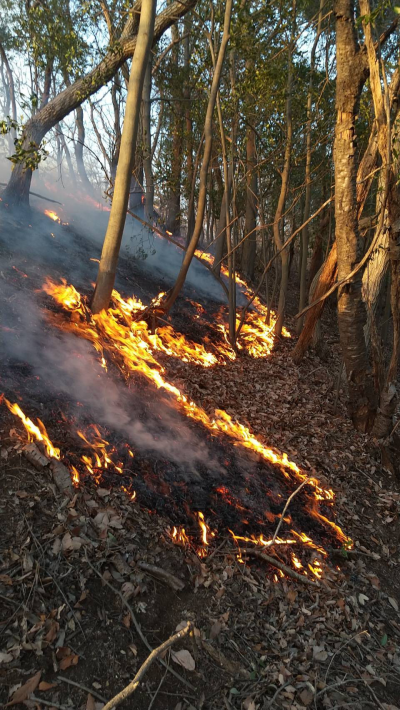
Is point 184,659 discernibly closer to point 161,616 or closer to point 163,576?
point 161,616

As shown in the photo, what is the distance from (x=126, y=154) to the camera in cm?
655

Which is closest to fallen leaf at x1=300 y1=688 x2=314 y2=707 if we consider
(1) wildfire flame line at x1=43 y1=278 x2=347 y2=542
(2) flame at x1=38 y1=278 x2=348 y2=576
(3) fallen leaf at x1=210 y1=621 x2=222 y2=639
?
(3) fallen leaf at x1=210 y1=621 x2=222 y2=639

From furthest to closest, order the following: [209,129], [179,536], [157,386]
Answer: [209,129] → [157,386] → [179,536]

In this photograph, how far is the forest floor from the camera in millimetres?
2688

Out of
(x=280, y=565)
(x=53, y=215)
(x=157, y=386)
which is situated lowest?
(x=280, y=565)

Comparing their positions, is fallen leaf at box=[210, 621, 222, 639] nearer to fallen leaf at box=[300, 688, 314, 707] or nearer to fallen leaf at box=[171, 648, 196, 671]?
fallen leaf at box=[171, 648, 196, 671]

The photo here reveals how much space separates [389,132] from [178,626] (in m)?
6.54

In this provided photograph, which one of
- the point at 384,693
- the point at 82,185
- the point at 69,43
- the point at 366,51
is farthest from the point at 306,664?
the point at 82,185

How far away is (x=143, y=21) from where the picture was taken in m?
6.25

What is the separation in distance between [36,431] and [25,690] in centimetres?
233

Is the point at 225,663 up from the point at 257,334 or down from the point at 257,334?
down

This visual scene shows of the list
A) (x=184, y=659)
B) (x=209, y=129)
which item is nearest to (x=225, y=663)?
(x=184, y=659)

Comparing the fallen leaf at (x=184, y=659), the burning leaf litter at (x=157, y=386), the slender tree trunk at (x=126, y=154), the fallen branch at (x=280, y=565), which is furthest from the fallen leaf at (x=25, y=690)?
the slender tree trunk at (x=126, y=154)

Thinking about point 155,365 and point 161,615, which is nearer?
point 161,615
